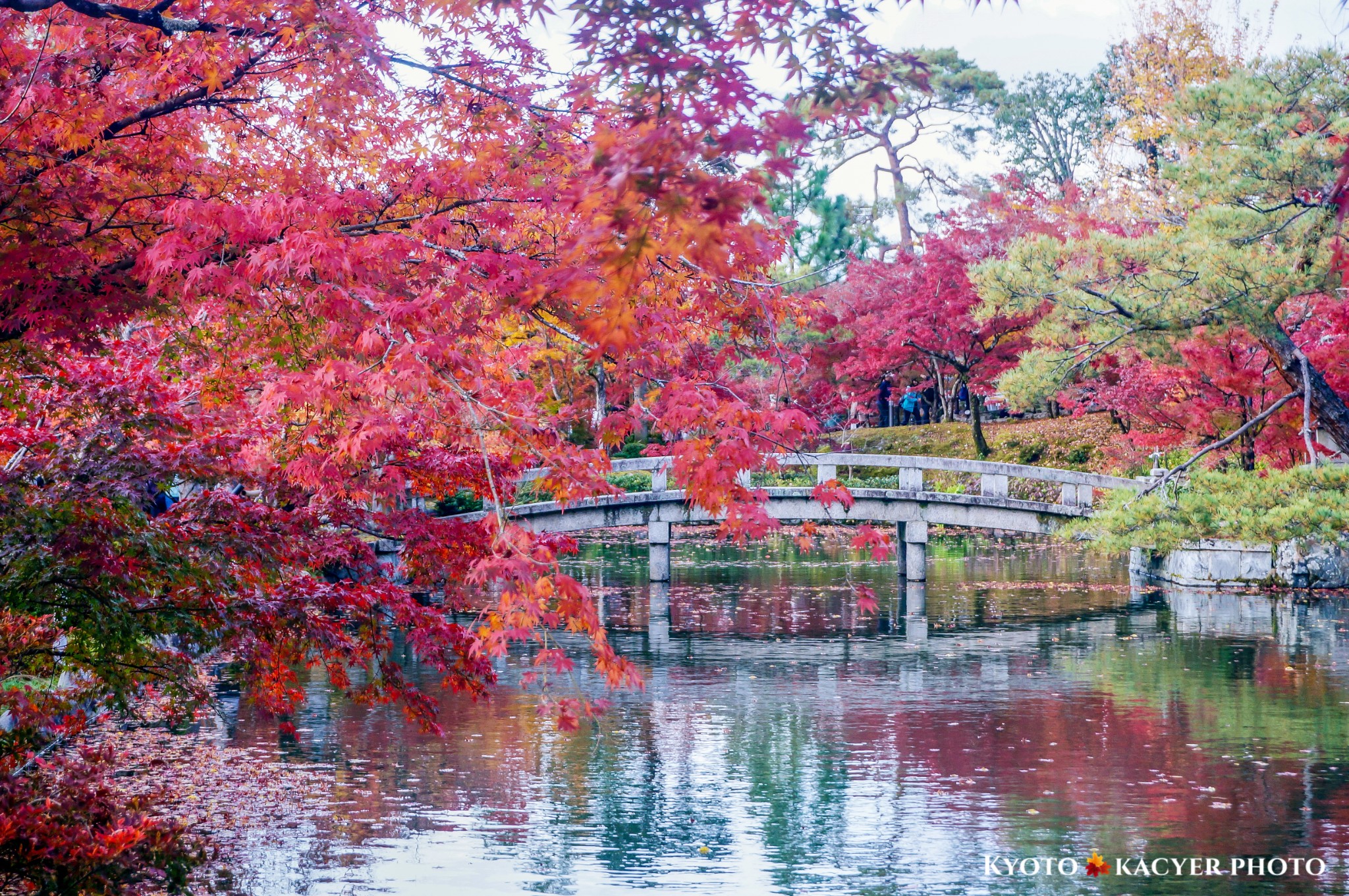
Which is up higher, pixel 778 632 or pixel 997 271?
pixel 997 271

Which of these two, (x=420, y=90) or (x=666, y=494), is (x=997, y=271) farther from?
(x=420, y=90)

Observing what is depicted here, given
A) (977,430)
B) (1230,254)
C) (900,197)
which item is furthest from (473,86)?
(900,197)

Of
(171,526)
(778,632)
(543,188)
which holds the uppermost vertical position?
(543,188)

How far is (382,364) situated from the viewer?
17.3 ft

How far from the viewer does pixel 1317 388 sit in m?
17.5

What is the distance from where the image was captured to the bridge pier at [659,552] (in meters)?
22.5

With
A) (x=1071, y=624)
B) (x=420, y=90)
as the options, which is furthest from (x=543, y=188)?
(x=1071, y=624)

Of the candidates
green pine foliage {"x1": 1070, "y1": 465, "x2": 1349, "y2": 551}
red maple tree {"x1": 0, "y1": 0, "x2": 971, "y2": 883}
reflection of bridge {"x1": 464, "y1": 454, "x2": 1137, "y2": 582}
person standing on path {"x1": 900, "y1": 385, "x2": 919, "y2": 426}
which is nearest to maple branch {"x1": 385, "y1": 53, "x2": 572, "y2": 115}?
red maple tree {"x1": 0, "y1": 0, "x2": 971, "y2": 883}

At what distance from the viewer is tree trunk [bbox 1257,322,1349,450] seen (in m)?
17.2

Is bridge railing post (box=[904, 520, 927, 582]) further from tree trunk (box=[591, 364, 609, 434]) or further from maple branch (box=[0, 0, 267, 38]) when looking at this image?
maple branch (box=[0, 0, 267, 38])

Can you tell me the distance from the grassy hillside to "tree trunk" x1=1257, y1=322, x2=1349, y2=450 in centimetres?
1169

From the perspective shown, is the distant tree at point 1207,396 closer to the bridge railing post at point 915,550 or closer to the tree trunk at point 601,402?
the bridge railing post at point 915,550

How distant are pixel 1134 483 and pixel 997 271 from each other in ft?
22.3

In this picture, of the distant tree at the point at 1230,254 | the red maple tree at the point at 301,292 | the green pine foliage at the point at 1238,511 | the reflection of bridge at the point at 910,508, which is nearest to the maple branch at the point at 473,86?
the red maple tree at the point at 301,292
